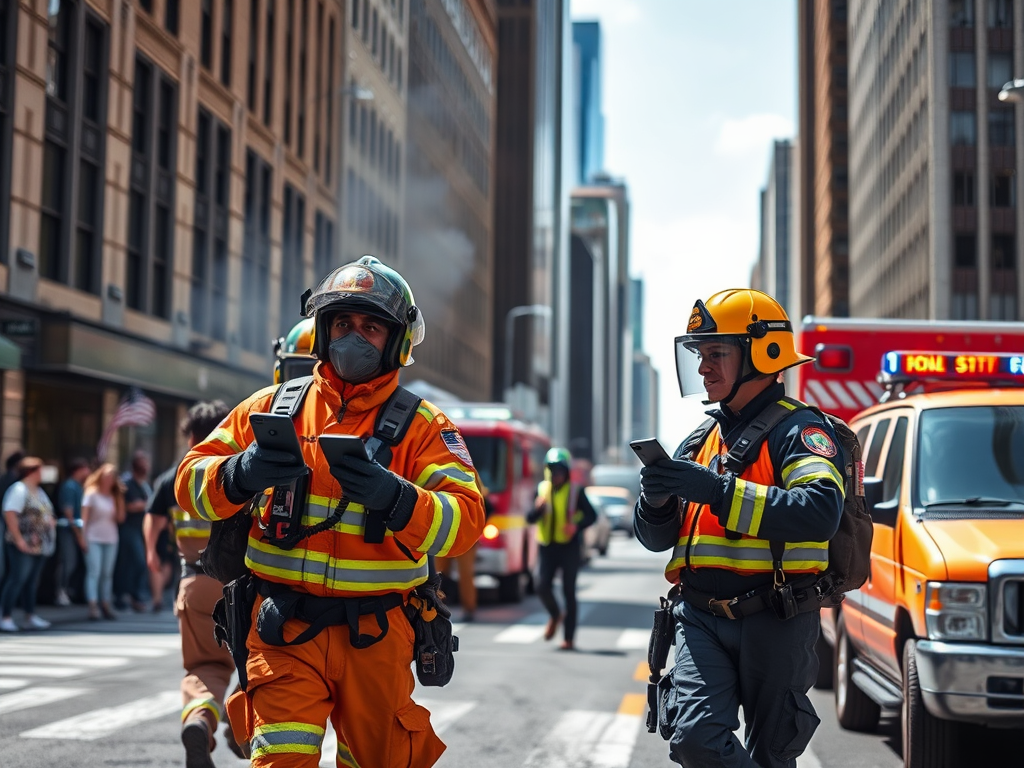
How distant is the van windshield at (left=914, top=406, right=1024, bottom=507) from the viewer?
677 cm

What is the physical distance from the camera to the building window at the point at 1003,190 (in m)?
59.5

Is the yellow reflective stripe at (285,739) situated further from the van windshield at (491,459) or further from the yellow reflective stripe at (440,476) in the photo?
the van windshield at (491,459)

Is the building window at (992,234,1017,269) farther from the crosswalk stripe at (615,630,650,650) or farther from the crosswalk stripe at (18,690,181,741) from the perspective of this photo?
the crosswalk stripe at (18,690,181,741)

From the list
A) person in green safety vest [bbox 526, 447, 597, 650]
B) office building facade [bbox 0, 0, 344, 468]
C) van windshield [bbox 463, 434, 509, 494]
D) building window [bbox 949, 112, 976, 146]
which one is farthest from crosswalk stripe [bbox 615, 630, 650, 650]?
building window [bbox 949, 112, 976, 146]

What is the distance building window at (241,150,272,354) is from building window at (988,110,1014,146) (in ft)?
121

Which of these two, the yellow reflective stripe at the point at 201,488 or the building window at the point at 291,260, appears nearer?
the yellow reflective stripe at the point at 201,488

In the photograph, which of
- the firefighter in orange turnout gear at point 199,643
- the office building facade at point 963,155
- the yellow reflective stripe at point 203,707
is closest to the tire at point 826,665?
the firefighter in orange turnout gear at point 199,643

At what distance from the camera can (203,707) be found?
616 centimetres

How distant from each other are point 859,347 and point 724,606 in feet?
23.1

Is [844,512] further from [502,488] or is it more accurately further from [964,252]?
[964,252]

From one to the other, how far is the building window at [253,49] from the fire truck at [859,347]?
74.8 feet

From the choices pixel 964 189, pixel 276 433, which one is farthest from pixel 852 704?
pixel 964 189

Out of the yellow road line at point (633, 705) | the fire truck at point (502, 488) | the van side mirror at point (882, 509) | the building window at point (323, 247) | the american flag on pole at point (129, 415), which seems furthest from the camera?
the building window at point (323, 247)

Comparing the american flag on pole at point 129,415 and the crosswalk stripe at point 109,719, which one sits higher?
the american flag on pole at point 129,415
